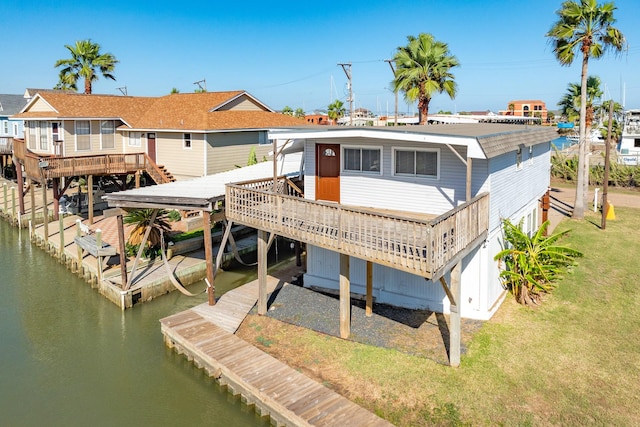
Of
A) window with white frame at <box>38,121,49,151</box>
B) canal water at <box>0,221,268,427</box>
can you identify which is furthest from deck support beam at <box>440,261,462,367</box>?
window with white frame at <box>38,121,49,151</box>

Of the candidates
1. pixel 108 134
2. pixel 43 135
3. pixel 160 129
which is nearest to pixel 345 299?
pixel 160 129

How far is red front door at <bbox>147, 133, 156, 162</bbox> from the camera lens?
1139 inches

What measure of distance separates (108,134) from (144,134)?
2599 mm

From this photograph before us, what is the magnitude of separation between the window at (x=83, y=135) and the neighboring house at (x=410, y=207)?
746 inches

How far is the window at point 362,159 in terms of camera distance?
1459 centimetres

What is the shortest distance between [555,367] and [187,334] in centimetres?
922

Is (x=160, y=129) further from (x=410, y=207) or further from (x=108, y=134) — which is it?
(x=410, y=207)

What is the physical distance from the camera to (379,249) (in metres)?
10.8

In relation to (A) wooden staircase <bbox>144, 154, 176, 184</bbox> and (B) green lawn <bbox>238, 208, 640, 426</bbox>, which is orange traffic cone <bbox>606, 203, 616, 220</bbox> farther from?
(A) wooden staircase <bbox>144, 154, 176, 184</bbox>

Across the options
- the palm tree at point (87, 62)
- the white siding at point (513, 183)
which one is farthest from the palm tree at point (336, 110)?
the white siding at point (513, 183)

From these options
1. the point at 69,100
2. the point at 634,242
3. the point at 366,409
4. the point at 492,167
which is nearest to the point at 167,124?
the point at 69,100

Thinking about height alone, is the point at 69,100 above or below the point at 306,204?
above

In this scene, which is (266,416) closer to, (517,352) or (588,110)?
(517,352)

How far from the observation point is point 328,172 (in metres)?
15.5
